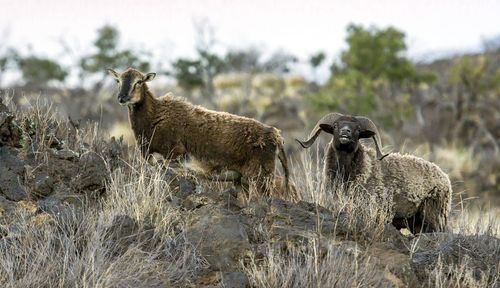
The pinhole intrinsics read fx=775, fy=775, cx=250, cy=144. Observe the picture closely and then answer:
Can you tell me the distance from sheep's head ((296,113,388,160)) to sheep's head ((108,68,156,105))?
2.43 meters

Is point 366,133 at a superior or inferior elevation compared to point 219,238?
superior

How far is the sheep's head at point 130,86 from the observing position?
35.0 ft

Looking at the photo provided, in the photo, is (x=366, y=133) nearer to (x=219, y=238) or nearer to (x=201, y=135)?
(x=201, y=135)

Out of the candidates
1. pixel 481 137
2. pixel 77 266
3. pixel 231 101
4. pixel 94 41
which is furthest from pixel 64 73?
pixel 77 266

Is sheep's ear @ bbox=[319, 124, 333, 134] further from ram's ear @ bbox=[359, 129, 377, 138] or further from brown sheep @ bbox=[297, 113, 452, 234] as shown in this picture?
ram's ear @ bbox=[359, 129, 377, 138]

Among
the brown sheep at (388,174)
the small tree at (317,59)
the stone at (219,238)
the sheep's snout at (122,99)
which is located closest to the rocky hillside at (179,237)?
the stone at (219,238)

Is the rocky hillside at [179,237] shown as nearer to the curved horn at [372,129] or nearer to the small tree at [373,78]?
the curved horn at [372,129]

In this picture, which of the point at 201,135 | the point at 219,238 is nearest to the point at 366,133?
the point at 201,135

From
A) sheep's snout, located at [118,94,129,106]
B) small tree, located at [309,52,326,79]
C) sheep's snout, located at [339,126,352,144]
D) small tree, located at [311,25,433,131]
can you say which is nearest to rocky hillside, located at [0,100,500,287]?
sheep's snout, located at [339,126,352,144]

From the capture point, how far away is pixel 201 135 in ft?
34.3

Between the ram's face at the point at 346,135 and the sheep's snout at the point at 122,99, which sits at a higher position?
the sheep's snout at the point at 122,99

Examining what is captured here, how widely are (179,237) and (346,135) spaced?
3137 millimetres

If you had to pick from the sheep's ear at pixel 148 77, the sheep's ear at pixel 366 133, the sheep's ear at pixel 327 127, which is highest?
the sheep's ear at pixel 148 77

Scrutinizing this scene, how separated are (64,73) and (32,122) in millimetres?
34107
